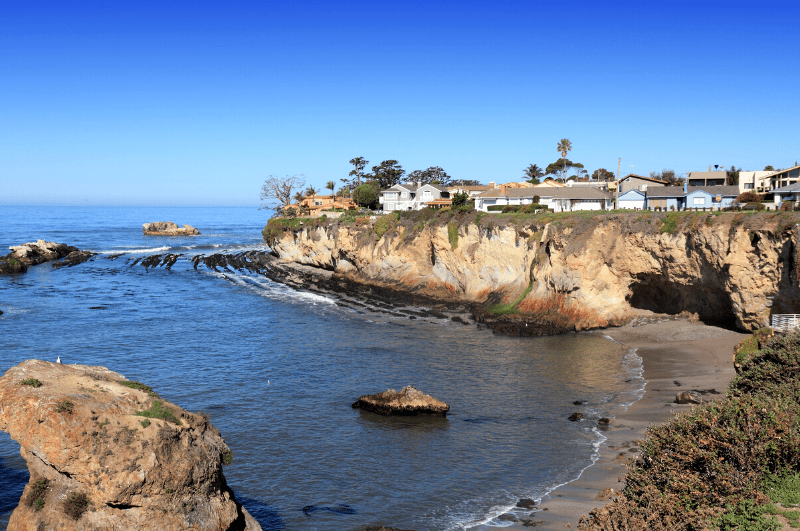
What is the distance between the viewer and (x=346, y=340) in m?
42.6

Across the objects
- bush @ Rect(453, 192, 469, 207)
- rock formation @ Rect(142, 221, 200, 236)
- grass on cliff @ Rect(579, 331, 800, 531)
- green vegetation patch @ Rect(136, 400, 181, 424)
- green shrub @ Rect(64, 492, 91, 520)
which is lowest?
green shrub @ Rect(64, 492, 91, 520)

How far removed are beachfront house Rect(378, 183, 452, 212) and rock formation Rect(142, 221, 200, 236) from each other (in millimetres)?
68502

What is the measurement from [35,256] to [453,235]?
74.0 meters

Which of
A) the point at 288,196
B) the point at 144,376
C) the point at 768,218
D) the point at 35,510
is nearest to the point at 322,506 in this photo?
the point at 35,510

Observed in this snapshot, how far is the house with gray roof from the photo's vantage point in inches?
2990

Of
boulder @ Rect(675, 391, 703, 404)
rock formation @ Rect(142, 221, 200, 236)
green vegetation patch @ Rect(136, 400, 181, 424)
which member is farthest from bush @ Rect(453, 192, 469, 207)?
rock formation @ Rect(142, 221, 200, 236)

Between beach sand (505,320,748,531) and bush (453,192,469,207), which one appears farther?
bush (453,192,469,207)

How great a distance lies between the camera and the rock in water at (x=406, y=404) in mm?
26828

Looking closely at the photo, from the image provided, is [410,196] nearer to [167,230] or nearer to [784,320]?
[784,320]

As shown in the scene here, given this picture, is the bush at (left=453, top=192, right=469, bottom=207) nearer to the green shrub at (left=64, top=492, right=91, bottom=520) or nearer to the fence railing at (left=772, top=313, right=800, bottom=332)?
the fence railing at (left=772, top=313, right=800, bottom=332)

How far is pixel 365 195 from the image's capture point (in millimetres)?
102812

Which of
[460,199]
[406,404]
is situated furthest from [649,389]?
[460,199]

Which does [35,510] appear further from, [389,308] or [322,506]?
[389,308]

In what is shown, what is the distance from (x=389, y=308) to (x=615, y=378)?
88.6 feet
